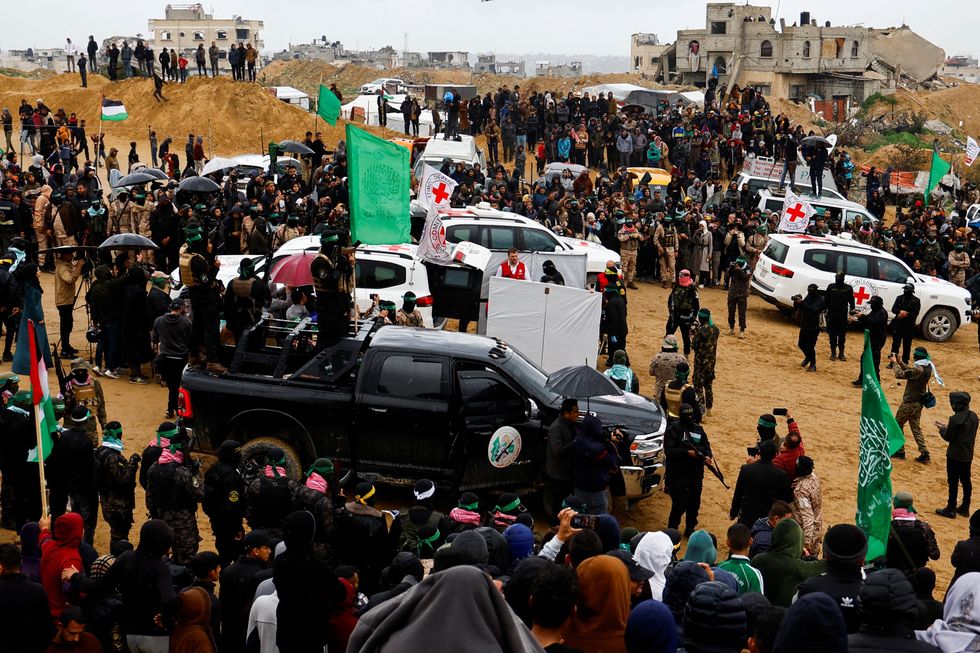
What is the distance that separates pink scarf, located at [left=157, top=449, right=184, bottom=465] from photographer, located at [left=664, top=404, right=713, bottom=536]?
488 centimetres

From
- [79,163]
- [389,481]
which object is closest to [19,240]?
[389,481]

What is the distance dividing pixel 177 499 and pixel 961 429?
882 cm

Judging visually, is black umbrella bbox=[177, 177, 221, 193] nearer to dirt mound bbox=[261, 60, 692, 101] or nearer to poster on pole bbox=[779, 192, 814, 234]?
poster on pole bbox=[779, 192, 814, 234]

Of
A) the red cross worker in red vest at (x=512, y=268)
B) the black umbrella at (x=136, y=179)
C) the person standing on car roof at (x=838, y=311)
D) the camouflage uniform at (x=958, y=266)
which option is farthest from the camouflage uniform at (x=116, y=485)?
the camouflage uniform at (x=958, y=266)

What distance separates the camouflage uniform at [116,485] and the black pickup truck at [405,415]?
1588 millimetres

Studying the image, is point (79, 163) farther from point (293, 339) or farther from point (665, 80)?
point (665, 80)

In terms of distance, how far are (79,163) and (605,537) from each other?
102 ft

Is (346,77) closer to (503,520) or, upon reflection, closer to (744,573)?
(503,520)

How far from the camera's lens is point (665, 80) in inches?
2692

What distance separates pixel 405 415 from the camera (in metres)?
10.9

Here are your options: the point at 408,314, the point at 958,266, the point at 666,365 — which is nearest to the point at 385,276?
the point at 408,314

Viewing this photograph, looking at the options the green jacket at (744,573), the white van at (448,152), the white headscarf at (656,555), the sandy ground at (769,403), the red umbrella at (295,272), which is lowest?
the sandy ground at (769,403)

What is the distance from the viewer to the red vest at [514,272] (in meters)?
16.7

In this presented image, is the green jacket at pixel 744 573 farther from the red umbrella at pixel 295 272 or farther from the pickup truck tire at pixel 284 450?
the red umbrella at pixel 295 272
